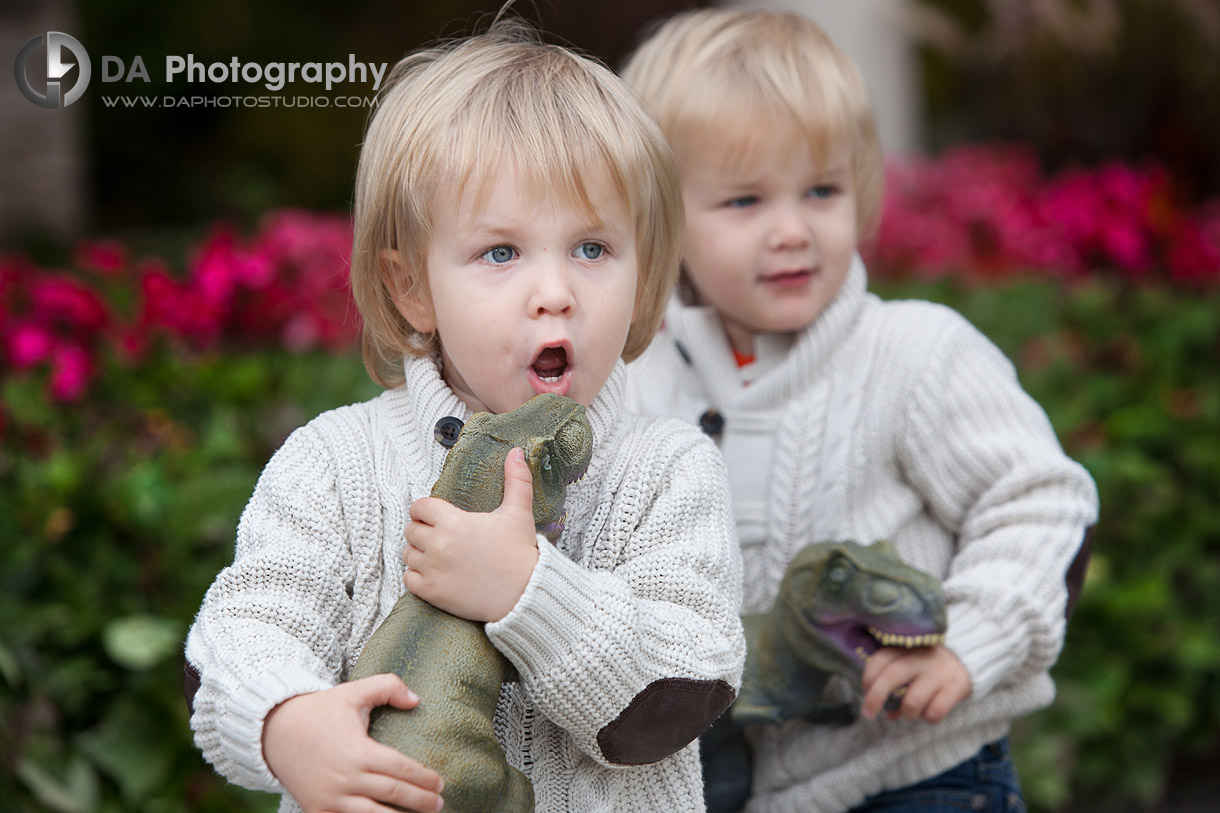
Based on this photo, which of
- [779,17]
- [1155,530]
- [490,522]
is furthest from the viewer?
[1155,530]

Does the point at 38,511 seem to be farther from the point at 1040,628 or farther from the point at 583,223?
the point at 1040,628

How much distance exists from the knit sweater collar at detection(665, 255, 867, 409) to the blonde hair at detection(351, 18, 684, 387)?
19.0 inches

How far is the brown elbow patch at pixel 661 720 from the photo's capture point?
4.89 feet

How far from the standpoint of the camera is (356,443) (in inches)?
66.8

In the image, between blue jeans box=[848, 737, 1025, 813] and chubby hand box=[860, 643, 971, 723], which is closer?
chubby hand box=[860, 643, 971, 723]

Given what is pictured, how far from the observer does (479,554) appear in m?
1.41

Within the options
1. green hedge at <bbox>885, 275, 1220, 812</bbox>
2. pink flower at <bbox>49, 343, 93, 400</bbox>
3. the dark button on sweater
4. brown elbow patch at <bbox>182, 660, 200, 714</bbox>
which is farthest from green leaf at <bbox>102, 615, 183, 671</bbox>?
green hedge at <bbox>885, 275, 1220, 812</bbox>

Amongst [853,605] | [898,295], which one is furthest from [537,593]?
[898,295]

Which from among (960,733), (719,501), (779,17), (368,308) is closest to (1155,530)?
(960,733)

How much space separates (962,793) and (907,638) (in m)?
0.47

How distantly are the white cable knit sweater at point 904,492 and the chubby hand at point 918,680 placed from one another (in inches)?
2.1

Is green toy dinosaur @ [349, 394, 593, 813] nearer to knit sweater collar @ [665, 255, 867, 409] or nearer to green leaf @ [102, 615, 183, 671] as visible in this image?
knit sweater collar @ [665, 255, 867, 409]

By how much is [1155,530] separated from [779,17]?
263cm

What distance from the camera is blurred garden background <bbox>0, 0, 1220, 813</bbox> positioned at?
9.52 feet
